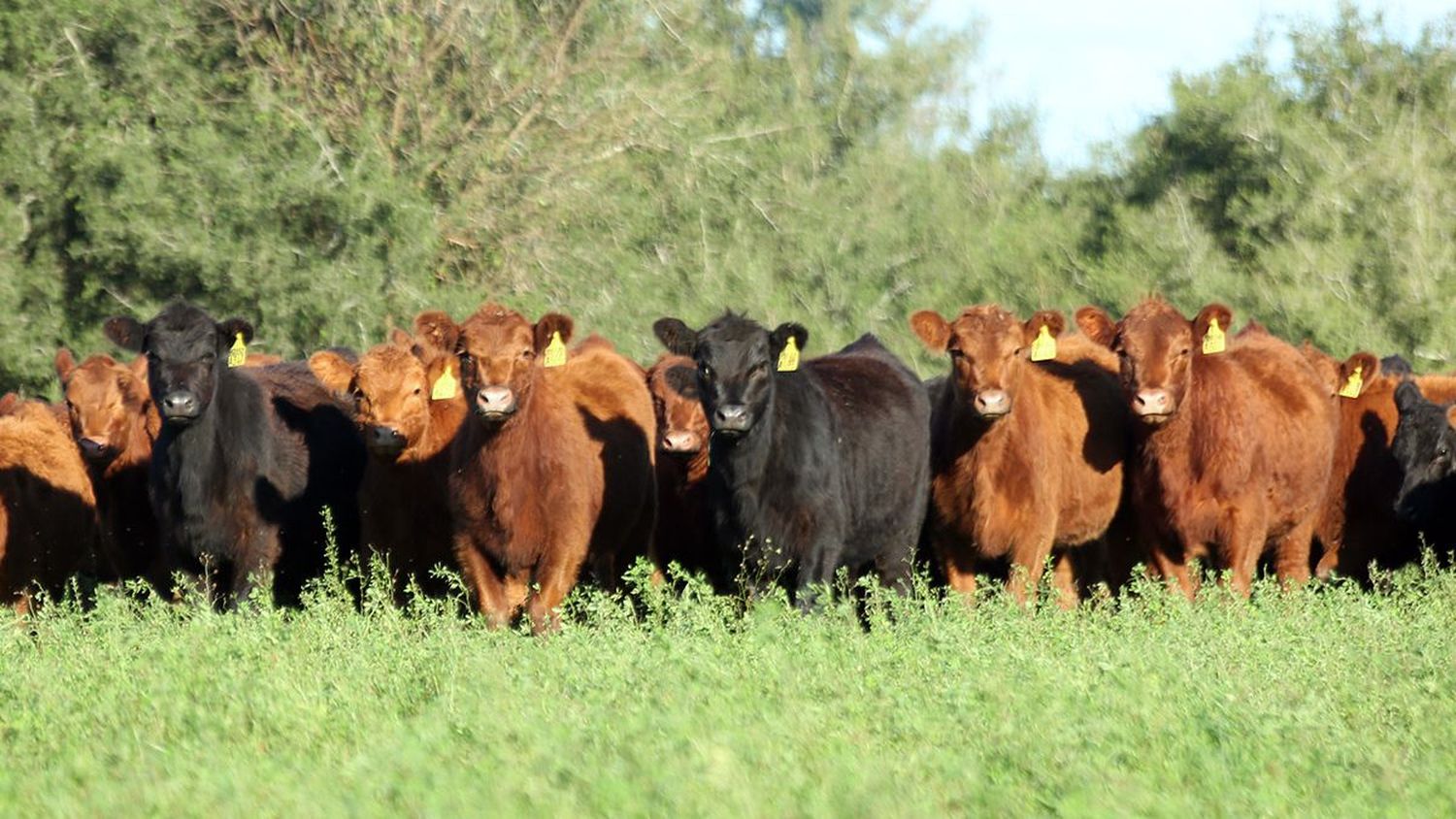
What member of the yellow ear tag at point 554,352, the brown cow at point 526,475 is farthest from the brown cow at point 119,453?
the yellow ear tag at point 554,352

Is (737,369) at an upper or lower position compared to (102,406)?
upper

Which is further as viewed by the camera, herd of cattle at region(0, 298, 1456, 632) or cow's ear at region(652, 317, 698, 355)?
cow's ear at region(652, 317, 698, 355)

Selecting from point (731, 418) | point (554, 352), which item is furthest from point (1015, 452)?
point (554, 352)

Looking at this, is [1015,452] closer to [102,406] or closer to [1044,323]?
[1044,323]

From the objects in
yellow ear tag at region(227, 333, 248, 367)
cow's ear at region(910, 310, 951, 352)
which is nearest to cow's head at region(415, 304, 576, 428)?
yellow ear tag at region(227, 333, 248, 367)

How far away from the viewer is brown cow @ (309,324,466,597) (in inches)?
420

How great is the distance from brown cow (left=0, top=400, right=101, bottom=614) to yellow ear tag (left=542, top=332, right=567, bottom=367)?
3.28 meters

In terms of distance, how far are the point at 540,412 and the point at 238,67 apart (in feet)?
37.4

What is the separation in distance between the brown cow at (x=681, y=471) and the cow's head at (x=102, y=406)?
3.14 metres

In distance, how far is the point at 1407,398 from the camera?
12.9 meters

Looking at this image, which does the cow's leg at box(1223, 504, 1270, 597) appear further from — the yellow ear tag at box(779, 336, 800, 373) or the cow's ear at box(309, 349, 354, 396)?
the cow's ear at box(309, 349, 354, 396)

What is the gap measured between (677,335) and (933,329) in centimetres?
151

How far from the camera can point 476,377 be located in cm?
1026

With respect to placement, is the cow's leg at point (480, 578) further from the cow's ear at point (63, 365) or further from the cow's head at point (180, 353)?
the cow's ear at point (63, 365)
